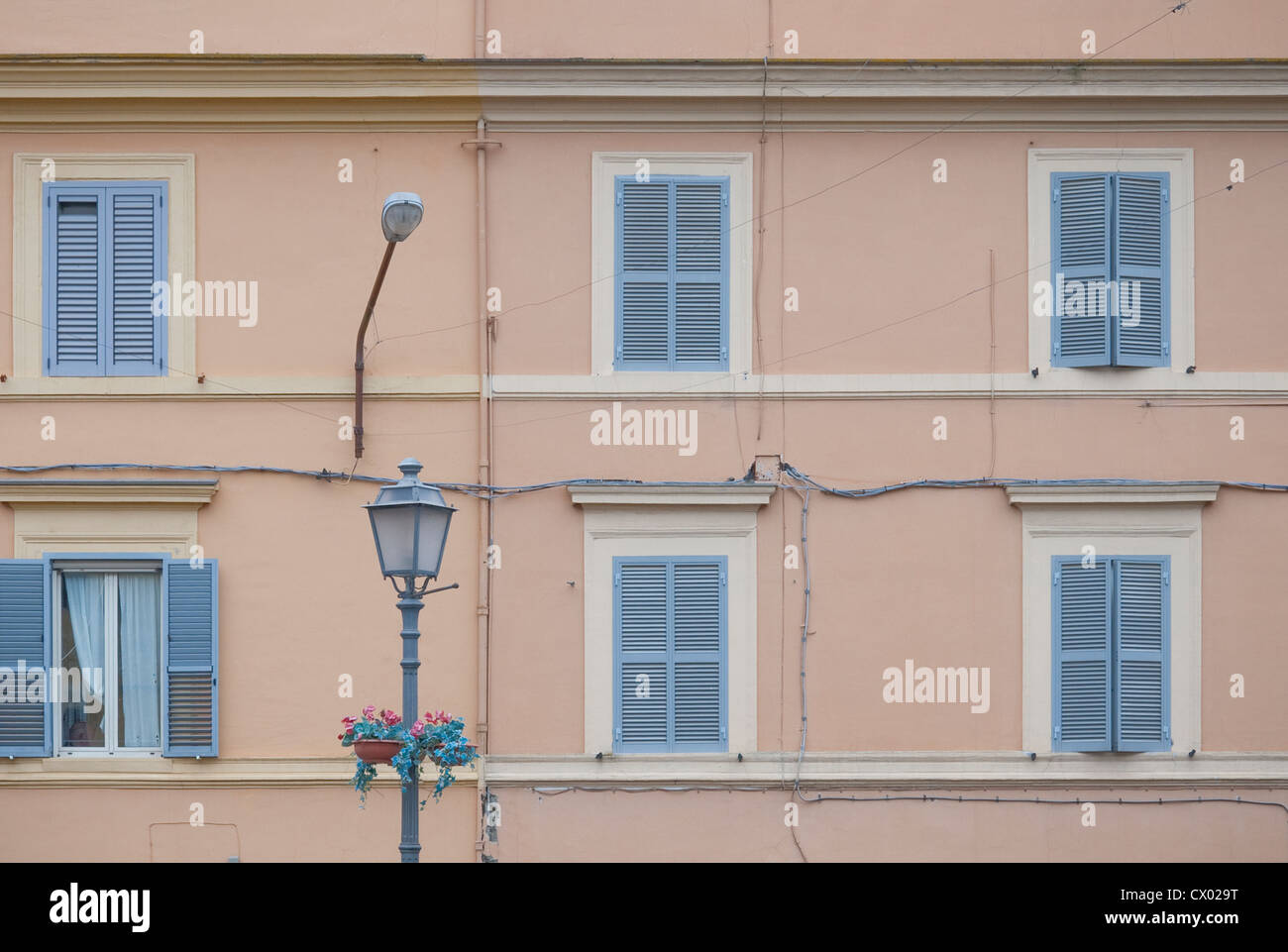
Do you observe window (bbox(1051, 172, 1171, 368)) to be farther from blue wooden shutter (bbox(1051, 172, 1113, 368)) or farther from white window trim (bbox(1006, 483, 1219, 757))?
white window trim (bbox(1006, 483, 1219, 757))

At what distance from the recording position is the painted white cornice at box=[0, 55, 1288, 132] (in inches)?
495

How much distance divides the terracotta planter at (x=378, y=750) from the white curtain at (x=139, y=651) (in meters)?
4.22

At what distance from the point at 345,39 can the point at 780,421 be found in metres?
4.69

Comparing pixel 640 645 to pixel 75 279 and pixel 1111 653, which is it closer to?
pixel 1111 653

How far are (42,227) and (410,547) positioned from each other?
225 inches

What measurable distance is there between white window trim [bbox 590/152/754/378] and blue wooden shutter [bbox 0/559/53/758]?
4790 mm

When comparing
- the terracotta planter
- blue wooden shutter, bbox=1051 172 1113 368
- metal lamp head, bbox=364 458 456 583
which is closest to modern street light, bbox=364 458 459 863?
metal lamp head, bbox=364 458 456 583

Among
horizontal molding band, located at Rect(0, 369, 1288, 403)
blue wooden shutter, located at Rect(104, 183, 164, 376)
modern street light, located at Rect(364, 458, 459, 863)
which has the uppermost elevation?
blue wooden shutter, located at Rect(104, 183, 164, 376)

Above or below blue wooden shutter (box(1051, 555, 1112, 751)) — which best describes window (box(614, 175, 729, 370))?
above

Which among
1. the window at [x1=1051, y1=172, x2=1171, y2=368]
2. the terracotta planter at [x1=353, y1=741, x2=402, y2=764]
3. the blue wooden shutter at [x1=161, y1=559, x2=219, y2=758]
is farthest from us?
the window at [x1=1051, y1=172, x2=1171, y2=368]

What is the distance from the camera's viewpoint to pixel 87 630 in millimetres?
12602

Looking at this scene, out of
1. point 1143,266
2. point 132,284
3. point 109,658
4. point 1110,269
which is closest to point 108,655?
point 109,658

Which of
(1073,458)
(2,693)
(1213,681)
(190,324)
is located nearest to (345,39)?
(190,324)

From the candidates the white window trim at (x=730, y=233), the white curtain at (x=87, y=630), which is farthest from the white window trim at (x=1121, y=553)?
the white curtain at (x=87, y=630)
